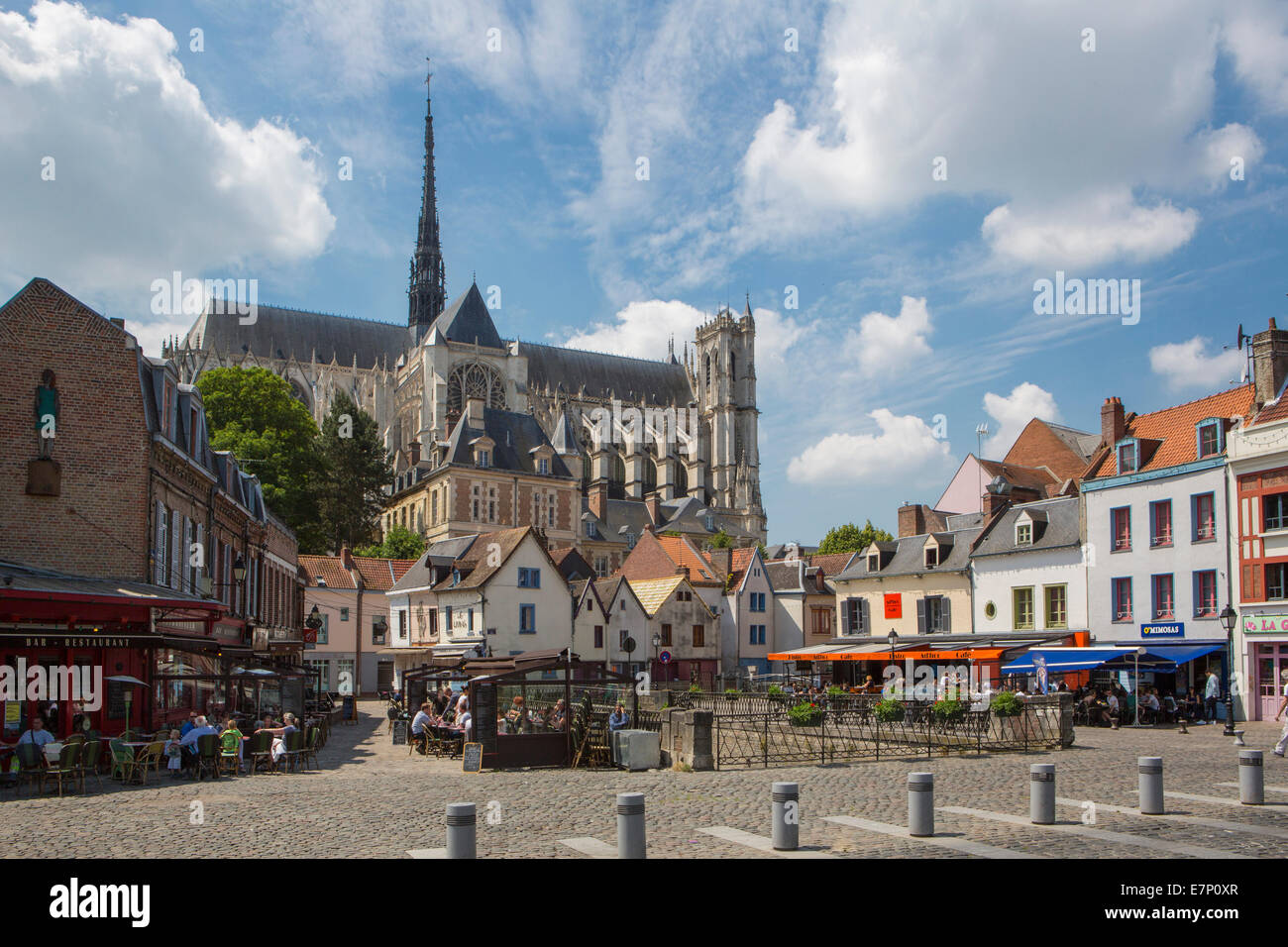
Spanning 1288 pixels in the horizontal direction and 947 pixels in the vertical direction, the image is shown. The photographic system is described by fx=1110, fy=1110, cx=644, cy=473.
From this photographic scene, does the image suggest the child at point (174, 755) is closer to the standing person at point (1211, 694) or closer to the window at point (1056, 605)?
the standing person at point (1211, 694)

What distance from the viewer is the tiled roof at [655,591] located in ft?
175

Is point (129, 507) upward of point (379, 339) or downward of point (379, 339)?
downward

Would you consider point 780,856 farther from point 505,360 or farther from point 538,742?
point 505,360

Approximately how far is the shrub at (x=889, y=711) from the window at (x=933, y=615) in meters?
19.6

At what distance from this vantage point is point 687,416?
5207 inches

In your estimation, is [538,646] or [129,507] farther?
[538,646]

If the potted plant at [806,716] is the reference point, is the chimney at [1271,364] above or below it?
above

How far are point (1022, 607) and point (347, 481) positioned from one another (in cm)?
4647

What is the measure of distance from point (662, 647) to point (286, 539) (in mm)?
18112

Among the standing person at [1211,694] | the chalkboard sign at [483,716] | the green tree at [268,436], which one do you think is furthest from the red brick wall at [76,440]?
the green tree at [268,436]

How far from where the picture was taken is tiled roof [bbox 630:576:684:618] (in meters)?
53.2

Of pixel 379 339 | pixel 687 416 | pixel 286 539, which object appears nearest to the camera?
pixel 286 539

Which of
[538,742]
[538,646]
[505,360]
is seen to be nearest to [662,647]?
[538,646]

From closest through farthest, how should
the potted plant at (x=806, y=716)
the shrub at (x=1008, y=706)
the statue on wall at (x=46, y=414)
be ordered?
the statue on wall at (x=46, y=414)
the potted plant at (x=806, y=716)
the shrub at (x=1008, y=706)
